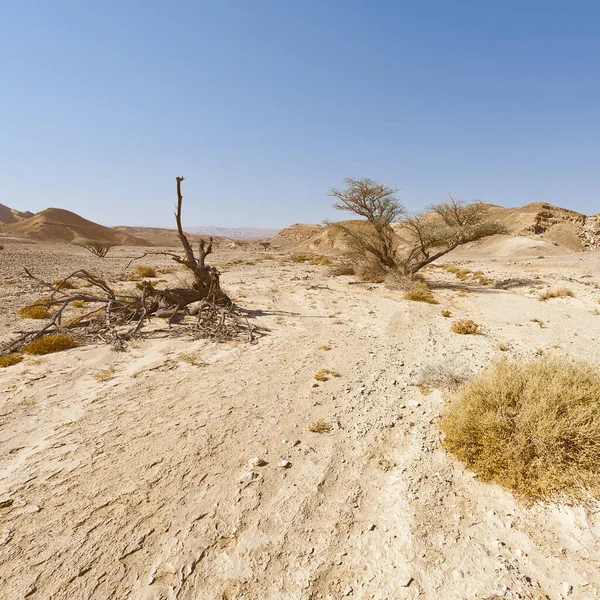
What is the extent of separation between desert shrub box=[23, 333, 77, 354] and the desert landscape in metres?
0.20

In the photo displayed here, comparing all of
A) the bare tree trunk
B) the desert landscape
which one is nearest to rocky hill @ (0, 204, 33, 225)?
the bare tree trunk

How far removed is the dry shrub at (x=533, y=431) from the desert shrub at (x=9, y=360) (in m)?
7.40

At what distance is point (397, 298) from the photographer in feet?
45.1

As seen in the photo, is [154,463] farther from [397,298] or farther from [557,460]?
[397,298]

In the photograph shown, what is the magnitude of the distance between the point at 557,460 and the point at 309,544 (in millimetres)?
2417

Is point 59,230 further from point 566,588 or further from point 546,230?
point 546,230

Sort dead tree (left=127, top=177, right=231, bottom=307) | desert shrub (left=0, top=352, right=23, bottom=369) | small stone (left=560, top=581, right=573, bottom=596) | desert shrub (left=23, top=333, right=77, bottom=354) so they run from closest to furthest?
small stone (left=560, top=581, right=573, bottom=596) < desert shrub (left=0, top=352, right=23, bottom=369) < desert shrub (left=23, top=333, right=77, bottom=354) < dead tree (left=127, top=177, right=231, bottom=307)

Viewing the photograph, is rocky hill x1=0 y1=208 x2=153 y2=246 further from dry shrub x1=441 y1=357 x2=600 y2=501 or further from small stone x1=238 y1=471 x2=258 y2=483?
dry shrub x1=441 y1=357 x2=600 y2=501

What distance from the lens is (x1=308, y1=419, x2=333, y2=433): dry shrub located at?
4.17 meters

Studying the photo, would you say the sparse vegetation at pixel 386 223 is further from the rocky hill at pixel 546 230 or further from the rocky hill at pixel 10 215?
the rocky hill at pixel 10 215

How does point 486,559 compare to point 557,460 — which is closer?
point 486,559

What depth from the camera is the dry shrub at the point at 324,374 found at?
5.70 metres

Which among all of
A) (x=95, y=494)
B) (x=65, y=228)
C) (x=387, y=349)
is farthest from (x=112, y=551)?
(x=65, y=228)

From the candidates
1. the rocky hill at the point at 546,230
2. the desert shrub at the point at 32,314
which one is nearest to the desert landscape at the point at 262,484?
the desert shrub at the point at 32,314
